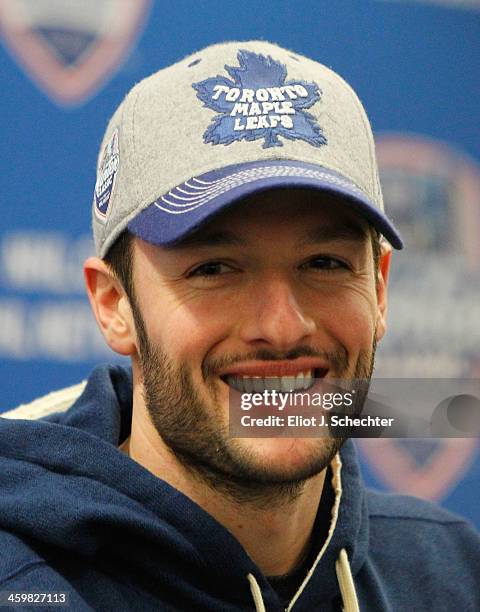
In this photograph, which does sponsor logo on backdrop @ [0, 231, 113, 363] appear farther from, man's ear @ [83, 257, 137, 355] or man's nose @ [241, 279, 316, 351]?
man's nose @ [241, 279, 316, 351]

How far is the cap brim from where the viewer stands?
3.45ft

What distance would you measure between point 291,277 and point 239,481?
23 centimetres

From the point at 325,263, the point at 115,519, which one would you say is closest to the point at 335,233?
the point at 325,263

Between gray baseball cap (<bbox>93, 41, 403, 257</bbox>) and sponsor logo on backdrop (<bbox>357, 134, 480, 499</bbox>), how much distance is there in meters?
1.10

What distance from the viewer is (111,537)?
3.56ft

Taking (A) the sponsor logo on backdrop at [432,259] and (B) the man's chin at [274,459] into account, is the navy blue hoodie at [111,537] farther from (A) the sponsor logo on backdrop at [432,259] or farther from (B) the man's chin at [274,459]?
(A) the sponsor logo on backdrop at [432,259]

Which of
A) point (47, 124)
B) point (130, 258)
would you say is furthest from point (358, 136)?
point (47, 124)

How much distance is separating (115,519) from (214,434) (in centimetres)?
14

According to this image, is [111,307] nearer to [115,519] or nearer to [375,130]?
[115,519]

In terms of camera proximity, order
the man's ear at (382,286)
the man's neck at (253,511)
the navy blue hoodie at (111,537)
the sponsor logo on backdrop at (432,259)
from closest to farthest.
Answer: the navy blue hoodie at (111,537)
the man's neck at (253,511)
the man's ear at (382,286)
the sponsor logo on backdrop at (432,259)

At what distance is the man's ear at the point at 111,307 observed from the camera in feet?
3.93

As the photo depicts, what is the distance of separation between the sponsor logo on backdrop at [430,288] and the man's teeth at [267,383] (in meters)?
1.15

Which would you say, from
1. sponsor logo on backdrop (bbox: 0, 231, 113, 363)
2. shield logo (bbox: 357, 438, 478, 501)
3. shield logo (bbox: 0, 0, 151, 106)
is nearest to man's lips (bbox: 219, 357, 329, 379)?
sponsor logo on backdrop (bbox: 0, 231, 113, 363)

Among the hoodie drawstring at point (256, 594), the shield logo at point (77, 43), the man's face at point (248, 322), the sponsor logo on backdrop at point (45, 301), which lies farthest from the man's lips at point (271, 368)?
the shield logo at point (77, 43)
